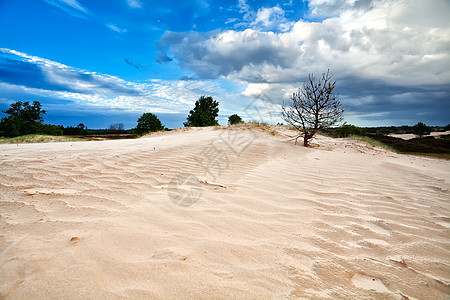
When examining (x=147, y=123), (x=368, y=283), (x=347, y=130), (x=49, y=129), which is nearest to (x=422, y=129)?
(x=347, y=130)

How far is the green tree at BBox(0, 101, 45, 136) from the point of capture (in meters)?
23.7

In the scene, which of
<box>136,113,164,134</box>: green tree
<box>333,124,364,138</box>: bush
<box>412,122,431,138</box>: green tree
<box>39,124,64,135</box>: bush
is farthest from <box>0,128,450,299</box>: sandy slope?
<box>39,124,64,135</box>: bush

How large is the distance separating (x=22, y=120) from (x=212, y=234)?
35284 mm

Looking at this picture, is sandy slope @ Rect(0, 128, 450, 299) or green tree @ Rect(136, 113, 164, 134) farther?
green tree @ Rect(136, 113, 164, 134)

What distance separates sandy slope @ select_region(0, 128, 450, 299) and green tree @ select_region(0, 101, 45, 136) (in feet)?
98.6

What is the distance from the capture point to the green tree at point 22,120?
77.9 feet

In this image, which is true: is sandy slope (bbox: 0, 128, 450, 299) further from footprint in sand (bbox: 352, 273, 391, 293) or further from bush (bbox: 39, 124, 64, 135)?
bush (bbox: 39, 124, 64, 135)

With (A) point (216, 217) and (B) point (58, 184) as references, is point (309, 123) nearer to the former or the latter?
(A) point (216, 217)

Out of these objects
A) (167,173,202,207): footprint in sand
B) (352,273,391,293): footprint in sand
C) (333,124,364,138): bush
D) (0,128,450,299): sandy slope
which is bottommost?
(352,273,391,293): footprint in sand

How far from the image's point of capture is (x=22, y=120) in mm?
25078

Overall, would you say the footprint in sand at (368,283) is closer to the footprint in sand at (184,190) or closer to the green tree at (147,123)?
the footprint in sand at (184,190)

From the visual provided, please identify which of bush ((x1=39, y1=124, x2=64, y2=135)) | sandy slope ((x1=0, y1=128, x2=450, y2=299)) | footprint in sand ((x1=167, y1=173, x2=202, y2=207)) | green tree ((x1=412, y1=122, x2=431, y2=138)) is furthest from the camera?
bush ((x1=39, y1=124, x2=64, y2=135))

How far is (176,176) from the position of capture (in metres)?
3.24

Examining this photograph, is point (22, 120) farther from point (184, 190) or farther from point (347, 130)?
point (347, 130)
